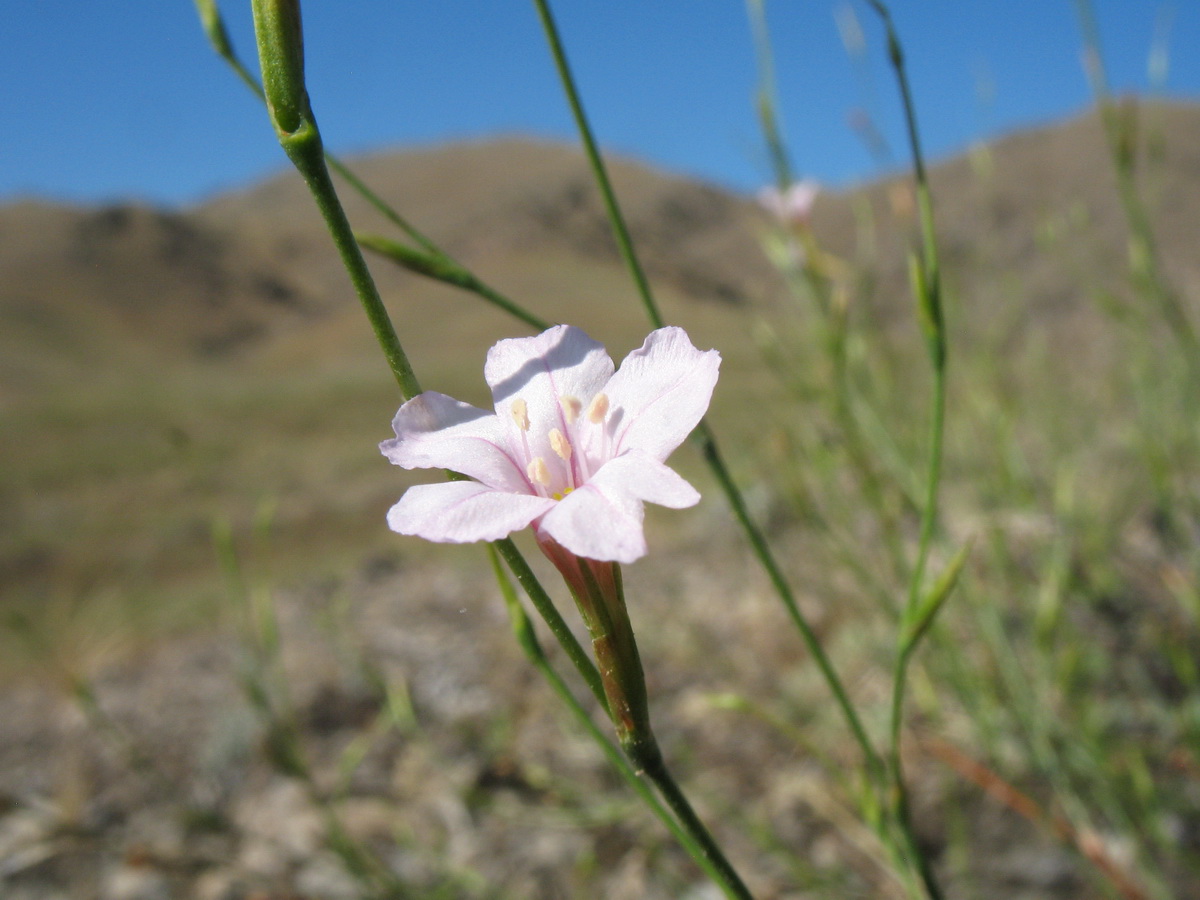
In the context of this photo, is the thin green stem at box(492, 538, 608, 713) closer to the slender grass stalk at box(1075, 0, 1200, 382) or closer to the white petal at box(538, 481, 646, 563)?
the white petal at box(538, 481, 646, 563)

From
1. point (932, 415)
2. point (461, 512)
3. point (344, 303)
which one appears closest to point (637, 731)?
point (461, 512)

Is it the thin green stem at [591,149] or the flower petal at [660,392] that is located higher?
the thin green stem at [591,149]

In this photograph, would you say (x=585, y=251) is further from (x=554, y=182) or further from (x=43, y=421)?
(x=43, y=421)

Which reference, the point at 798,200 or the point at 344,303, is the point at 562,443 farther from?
the point at 344,303

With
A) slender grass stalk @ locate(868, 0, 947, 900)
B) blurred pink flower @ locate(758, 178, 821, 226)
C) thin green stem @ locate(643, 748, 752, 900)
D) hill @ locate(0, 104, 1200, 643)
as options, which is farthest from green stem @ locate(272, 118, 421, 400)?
blurred pink flower @ locate(758, 178, 821, 226)

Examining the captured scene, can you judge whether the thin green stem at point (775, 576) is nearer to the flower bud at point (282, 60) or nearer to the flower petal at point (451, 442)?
the flower petal at point (451, 442)


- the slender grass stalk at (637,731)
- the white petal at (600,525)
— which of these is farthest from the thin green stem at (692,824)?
the white petal at (600,525)
